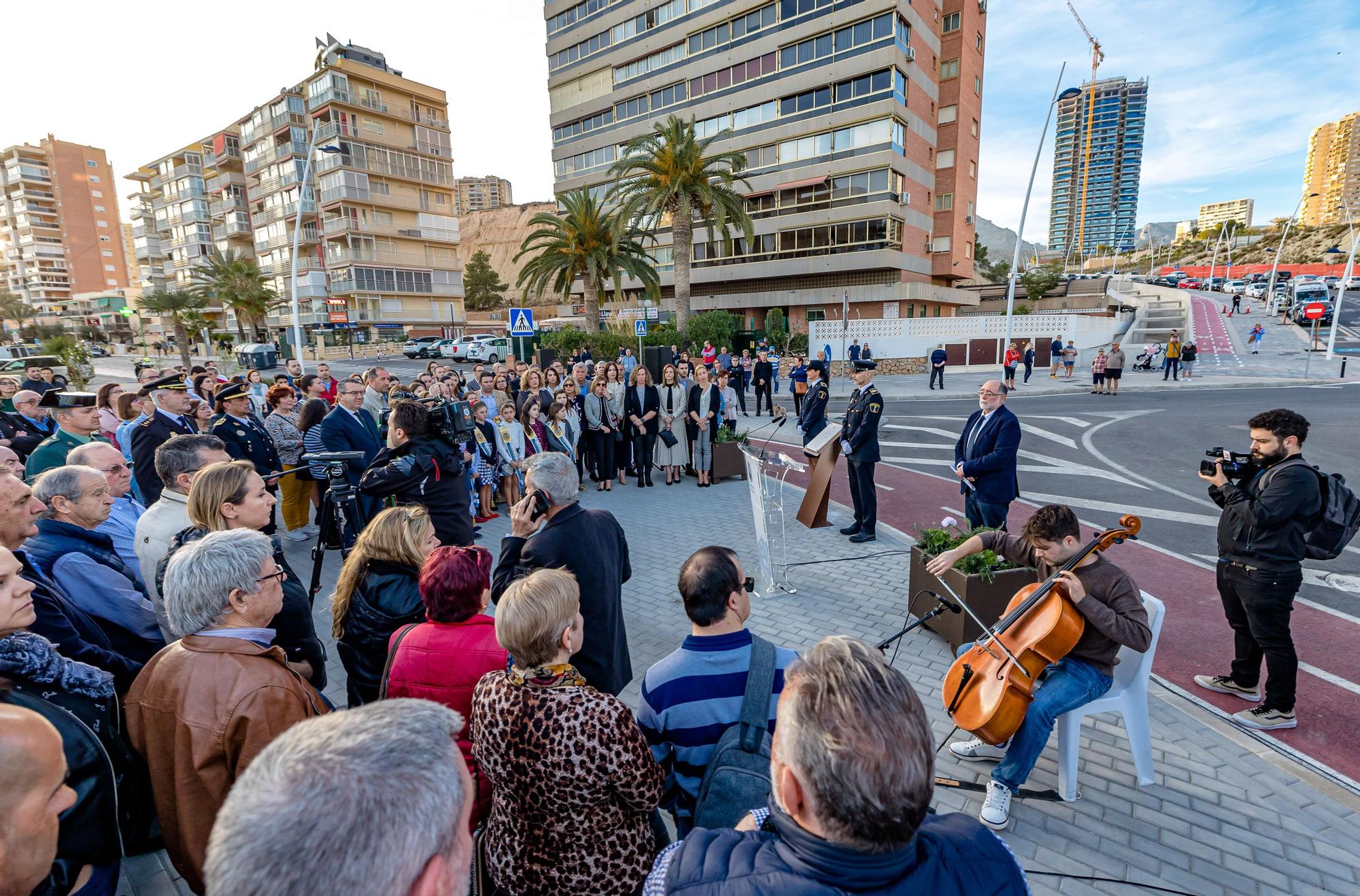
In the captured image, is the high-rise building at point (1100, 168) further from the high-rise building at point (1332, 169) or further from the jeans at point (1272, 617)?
the jeans at point (1272, 617)

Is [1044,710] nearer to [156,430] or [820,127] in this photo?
[156,430]

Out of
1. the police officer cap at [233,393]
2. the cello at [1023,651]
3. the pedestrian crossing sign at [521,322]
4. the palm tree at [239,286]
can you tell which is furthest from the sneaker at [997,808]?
the palm tree at [239,286]

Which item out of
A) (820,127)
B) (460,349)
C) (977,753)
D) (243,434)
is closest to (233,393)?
(243,434)

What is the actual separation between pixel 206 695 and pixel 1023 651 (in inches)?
142

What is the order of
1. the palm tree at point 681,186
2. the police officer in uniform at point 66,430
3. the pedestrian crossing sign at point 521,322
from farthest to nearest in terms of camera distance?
the palm tree at point 681,186
the pedestrian crossing sign at point 521,322
the police officer in uniform at point 66,430

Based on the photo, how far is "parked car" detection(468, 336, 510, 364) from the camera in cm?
3559

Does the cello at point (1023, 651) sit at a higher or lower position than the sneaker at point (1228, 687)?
higher

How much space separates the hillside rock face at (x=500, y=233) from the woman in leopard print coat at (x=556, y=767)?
394 ft

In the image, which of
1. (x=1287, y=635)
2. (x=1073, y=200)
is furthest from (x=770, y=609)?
(x=1073, y=200)

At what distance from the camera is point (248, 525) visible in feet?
11.2

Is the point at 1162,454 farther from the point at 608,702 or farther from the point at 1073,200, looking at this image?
the point at 1073,200

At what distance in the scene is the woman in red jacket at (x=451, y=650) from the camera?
8.02 feet

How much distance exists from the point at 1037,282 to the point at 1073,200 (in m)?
144

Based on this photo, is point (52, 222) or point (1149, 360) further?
point (52, 222)
